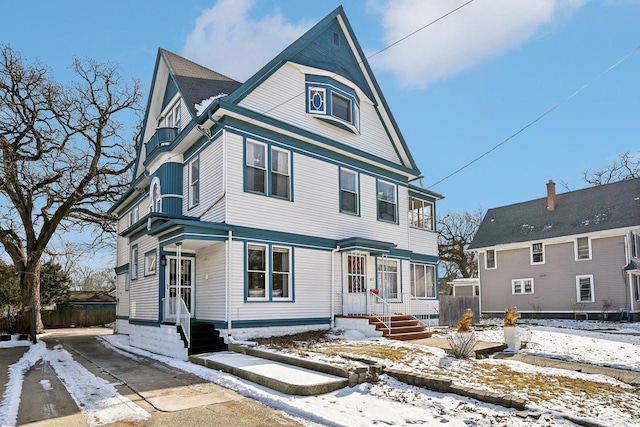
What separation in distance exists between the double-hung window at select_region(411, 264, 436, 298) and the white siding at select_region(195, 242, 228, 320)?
9068 mm

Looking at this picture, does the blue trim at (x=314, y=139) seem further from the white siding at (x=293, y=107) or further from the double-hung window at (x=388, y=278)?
the double-hung window at (x=388, y=278)

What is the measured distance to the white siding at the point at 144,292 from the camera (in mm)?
14578

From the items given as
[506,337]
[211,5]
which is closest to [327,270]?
[506,337]

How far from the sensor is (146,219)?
14.7m

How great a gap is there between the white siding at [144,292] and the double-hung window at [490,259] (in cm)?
2386

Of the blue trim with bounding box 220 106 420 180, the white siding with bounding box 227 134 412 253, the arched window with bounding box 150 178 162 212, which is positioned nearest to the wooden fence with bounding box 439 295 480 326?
the white siding with bounding box 227 134 412 253

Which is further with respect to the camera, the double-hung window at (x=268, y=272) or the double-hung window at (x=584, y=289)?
the double-hung window at (x=584, y=289)

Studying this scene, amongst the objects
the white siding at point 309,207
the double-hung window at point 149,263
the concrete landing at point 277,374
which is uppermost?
the white siding at point 309,207

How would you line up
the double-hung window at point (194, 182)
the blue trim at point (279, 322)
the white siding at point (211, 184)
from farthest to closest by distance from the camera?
the double-hung window at point (194, 182), the white siding at point (211, 184), the blue trim at point (279, 322)

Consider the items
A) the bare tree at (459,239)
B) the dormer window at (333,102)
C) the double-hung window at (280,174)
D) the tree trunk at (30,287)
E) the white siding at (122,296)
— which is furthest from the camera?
the bare tree at (459,239)

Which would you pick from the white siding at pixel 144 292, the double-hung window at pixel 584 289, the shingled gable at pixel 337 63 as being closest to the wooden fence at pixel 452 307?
the shingled gable at pixel 337 63

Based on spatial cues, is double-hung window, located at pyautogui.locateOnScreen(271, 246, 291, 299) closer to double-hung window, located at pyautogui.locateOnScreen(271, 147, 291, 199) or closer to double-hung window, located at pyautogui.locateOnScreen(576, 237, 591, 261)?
double-hung window, located at pyautogui.locateOnScreen(271, 147, 291, 199)

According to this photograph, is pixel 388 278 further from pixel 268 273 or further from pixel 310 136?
pixel 310 136

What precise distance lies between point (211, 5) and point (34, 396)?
952cm
